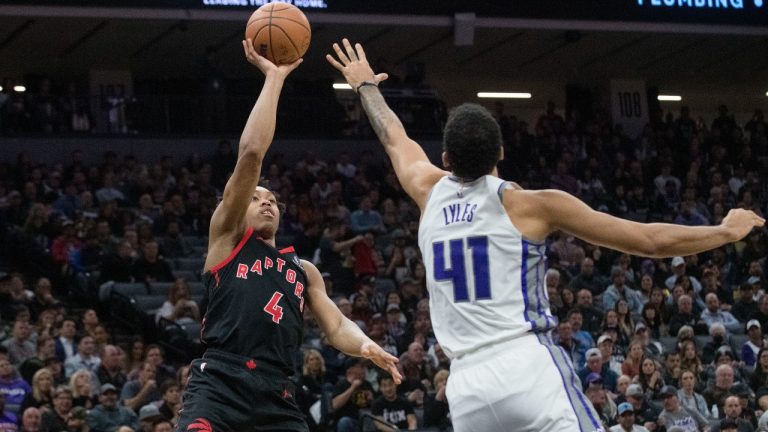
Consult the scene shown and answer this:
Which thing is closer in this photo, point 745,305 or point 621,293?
point 621,293

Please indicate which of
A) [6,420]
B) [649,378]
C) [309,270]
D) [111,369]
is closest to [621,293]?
[649,378]

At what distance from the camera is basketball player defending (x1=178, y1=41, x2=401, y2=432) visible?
6641 millimetres

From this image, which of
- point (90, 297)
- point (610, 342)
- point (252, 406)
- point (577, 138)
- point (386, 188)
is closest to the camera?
point (252, 406)

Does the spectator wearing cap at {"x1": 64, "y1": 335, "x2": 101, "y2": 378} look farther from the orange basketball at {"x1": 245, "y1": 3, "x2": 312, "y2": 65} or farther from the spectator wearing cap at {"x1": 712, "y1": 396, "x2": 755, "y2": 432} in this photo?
the orange basketball at {"x1": 245, "y1": 3, "x2": 312, "y2": 65}

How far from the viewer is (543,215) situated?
16.8 feet

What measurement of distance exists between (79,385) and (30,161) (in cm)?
807

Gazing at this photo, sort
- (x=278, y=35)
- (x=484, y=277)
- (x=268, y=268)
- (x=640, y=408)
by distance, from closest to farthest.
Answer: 1. (x=484, y=277)
2. (x=268, y=268)
3. (x=278, y=35)
4. (x=640, y=408)

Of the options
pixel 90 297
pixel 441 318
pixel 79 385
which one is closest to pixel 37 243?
pixel 90 297

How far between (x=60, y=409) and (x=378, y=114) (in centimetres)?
769

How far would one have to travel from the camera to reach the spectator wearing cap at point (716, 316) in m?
18.2

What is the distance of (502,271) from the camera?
16.9 feet

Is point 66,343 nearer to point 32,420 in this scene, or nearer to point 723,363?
point 32,420

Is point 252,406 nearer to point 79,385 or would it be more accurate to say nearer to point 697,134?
point 79,385

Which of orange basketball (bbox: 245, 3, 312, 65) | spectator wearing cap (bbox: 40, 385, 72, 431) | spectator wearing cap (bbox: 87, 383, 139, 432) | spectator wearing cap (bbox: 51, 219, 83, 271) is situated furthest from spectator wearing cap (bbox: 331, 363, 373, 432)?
orange basketball (bbox: 245, 3, 312, 65)
